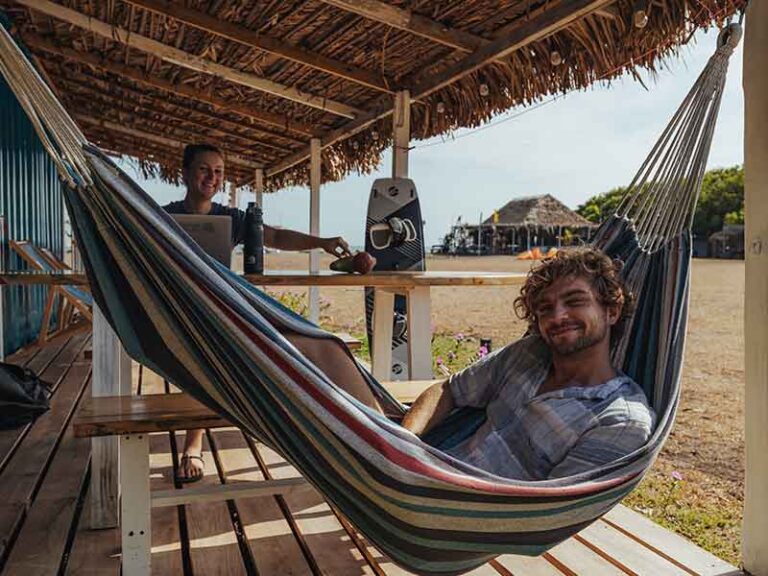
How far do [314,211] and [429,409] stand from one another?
202 inches

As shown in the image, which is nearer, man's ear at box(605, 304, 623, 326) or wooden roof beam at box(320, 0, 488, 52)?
man's ear at box(605, 304, 623, 326)

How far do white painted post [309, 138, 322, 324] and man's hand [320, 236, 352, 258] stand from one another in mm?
2899

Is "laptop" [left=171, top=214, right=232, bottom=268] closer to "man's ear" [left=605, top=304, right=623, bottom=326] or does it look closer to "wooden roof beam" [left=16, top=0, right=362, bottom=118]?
"man's ear" [left=605, top=304, right=623, bottom=326]

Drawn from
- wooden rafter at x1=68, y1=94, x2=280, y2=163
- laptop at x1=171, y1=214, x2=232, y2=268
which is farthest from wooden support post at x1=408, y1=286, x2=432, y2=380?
wooden rafter at x1=68, y1=94, x2=280, y2=163

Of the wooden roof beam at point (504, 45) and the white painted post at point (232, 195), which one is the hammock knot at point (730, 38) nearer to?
the wooden roof beam at point (504, 45)

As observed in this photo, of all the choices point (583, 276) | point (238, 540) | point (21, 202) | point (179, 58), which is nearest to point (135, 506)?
point (238, 540)

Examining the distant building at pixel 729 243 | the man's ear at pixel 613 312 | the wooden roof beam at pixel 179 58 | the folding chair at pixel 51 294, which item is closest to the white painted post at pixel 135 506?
the man's ear at pixel 613 312

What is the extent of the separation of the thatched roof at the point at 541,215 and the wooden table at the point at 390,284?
3289cm

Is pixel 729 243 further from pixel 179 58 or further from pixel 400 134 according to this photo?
pixel 179 58

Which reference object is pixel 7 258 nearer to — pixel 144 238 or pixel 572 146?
pixel 144 238

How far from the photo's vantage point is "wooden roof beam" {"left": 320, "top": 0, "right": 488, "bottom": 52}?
296 centimetres

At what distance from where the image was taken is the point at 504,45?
3.12 metres

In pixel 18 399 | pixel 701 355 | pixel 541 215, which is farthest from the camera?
pixel 541 215

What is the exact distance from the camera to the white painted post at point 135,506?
1.54 metres
